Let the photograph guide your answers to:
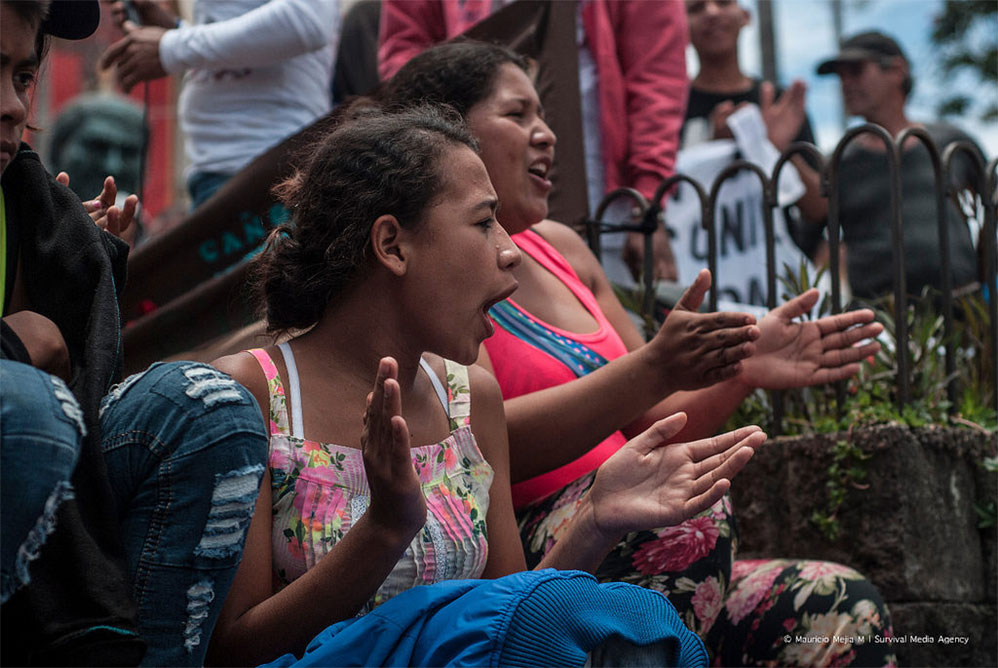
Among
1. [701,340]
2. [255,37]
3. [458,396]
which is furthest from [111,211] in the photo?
[255,37]

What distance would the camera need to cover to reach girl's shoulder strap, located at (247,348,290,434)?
2.27 metres

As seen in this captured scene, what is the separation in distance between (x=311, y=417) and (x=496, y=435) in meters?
0.45

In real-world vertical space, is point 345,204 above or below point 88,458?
above

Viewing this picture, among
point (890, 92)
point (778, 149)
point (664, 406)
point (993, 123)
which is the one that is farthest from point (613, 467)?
point (993, 123)

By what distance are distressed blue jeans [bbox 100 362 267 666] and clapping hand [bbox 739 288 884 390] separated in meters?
1.62

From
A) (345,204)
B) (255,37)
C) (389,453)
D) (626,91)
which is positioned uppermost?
(255,37)

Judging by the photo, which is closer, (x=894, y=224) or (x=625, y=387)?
(x=625, y=387)

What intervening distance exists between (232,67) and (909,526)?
2664mm

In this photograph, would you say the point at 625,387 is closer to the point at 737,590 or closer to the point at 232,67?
the point at 737,590

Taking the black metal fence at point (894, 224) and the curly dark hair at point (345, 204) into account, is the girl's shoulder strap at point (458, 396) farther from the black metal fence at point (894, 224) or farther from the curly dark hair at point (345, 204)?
the black metal fence at point (894, 224)

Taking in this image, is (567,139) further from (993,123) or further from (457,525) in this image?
(993,123)

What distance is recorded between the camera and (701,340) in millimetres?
2824

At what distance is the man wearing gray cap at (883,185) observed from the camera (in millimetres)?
5492

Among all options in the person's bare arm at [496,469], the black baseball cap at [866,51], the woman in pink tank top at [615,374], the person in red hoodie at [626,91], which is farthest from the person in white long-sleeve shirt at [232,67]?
the black baseball cap at [866,51]
